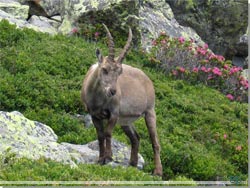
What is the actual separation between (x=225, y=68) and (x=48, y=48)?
599 cm

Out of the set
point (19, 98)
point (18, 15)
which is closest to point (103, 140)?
point (19, 98)

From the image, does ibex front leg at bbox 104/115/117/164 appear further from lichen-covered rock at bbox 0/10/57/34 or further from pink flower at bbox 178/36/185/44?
pink flower at bbox 178/36/185/44

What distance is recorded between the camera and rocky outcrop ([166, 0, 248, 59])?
79.3 feet

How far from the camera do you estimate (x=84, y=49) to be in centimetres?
1853

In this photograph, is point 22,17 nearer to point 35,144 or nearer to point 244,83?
point 244,83

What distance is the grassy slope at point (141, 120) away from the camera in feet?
45.1

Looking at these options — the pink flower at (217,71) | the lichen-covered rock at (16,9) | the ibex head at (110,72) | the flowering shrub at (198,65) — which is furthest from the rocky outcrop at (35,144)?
the lichen-covered rock at (16,9)

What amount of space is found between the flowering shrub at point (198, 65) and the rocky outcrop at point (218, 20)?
3.83m

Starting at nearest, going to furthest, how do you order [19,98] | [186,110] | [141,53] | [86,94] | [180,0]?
[86,94]
[19,98]
[186,110]
[141,53]
[180,0]

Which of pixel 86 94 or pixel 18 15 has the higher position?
pixel 86 94

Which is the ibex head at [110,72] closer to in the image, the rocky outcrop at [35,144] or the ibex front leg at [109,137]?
the ibex front leg at [109,137]

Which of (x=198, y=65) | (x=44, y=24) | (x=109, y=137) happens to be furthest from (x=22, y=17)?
(x=109, y=137)

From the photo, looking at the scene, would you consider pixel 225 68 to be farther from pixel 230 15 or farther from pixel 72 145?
pixel 72 145

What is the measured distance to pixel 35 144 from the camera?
35.0ft
